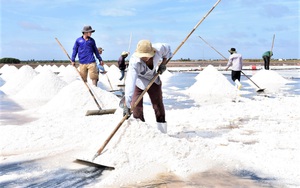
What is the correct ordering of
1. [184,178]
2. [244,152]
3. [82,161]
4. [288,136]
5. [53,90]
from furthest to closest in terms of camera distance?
[53,90] → [288,136] → [244,152] → [82,161] → [184,178]

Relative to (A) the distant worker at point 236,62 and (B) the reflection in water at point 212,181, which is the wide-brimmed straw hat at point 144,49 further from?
(A) the distant worker at point 236,62

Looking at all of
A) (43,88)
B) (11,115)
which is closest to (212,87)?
(43,88)

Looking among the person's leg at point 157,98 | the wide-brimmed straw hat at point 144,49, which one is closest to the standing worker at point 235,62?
the person's leg at point 157,98

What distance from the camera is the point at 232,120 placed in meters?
5.58

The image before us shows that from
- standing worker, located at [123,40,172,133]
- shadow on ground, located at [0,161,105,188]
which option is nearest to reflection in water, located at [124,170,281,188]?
shadow on ground, located at [0,161,105,188]

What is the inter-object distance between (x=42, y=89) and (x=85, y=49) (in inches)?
110

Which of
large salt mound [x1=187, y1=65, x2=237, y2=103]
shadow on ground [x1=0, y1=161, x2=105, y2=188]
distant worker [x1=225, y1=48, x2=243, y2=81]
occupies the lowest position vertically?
shadow on ground [x1=0, y1=161, x2=105, y2=188]

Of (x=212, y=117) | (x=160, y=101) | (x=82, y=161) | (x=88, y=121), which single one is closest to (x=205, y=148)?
(x=160, y=101)

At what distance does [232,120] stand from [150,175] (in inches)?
116

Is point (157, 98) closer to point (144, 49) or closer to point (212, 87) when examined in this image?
point (144, 49)

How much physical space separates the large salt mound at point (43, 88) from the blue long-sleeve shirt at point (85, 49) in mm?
2346

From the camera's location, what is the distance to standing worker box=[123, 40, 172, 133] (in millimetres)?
3482

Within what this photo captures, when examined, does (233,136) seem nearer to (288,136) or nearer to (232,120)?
(288,136)

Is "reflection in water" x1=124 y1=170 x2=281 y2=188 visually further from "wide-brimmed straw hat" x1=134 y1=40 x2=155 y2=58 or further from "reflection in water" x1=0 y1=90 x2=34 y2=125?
"reflection in water" x1=0 y1=90 x2=34 y2=125
